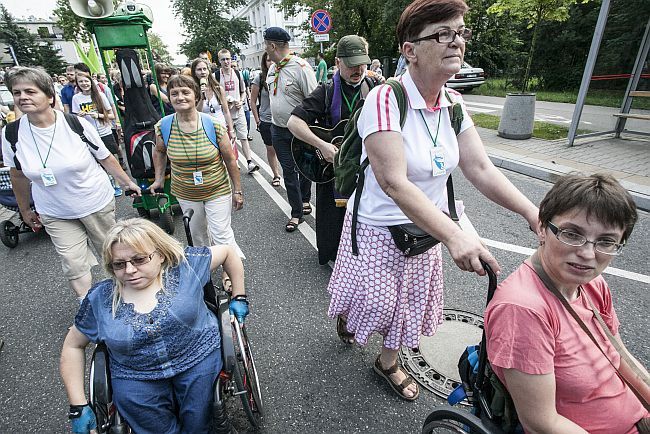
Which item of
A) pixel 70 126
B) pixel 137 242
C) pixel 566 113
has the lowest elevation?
pixel 566 113

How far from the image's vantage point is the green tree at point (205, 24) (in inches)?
1708

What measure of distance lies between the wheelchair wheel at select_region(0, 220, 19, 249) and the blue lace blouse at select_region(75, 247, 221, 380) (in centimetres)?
377

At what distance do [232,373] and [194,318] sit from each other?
33 cm

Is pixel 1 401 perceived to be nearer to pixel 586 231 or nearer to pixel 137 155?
pixel 137 155

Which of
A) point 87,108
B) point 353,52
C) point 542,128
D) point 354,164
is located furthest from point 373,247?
point 542,128

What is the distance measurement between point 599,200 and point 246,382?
1.69 m

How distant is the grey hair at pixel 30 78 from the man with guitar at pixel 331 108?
163 cm

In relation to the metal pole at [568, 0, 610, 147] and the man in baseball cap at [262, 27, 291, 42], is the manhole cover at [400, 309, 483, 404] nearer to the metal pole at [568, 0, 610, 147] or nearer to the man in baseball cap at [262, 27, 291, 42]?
the man in baseball cap at [262, 27, 291, 42]

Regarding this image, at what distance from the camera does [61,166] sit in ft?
8.27

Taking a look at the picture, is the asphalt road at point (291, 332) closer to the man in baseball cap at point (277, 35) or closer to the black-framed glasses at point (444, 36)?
the black-framed glasses at point (444, 36)

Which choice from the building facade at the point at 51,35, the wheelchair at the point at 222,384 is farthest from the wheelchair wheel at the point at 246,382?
the building facade at the point at 51,35

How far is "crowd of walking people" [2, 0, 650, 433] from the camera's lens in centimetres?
112

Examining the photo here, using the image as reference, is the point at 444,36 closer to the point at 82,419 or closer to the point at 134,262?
the point at 134,262

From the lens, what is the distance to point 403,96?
4.89 ft
